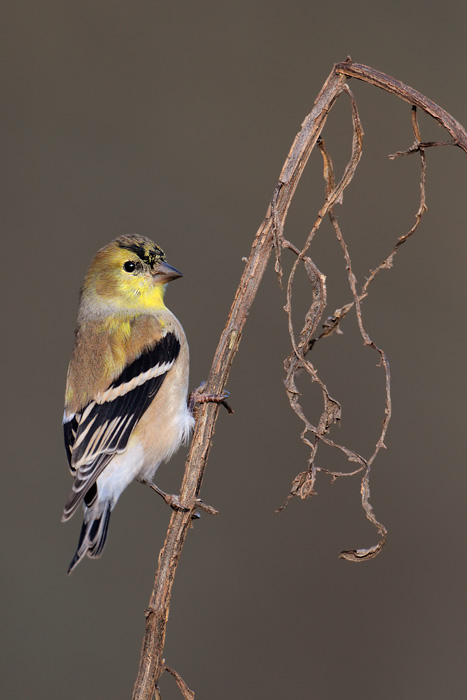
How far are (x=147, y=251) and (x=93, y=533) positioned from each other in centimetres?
97

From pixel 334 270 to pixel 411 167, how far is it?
803 millimetres

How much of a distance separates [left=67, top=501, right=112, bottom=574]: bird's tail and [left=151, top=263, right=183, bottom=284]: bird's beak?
80cm

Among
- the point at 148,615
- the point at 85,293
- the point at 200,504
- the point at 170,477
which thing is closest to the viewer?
the point at 148,615

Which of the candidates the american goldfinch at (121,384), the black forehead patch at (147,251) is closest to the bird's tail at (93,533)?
the american goldfinch at (121,384)

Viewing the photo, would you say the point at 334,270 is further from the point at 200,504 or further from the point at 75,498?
the point at 200,504

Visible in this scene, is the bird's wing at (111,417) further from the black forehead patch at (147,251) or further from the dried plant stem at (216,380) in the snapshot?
the dried plant stem at (216,380)

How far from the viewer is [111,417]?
201 cm

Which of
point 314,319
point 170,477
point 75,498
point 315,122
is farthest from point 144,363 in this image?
point 170,477

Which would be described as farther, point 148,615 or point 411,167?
point 411,167

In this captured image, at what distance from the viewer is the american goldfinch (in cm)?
196

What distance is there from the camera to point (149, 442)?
6.98 ft

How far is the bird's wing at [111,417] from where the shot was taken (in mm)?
1912

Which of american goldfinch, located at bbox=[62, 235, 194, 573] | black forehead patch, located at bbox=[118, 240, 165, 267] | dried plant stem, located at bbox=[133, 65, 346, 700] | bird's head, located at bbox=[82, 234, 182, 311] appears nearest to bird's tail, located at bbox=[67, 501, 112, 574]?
american goldfinch, located at bbox=[62, 235, 194, 573]

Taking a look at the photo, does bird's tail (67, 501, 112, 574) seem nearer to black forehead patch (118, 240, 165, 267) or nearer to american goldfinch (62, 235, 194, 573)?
american goldfinch (62, 235, 194, 573)
